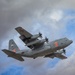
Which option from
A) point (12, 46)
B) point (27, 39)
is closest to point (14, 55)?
point (27, 39)

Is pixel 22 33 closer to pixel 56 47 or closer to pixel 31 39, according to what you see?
pixel 31 39

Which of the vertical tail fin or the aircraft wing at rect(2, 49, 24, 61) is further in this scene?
the vertical tail fin

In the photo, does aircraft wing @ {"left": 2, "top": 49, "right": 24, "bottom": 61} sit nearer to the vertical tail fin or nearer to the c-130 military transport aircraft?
the c-130 military transport aircraft

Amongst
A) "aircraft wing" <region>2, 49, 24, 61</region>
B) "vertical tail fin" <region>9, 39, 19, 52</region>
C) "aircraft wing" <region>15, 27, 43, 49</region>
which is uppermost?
"vertical tail fin" <region>9, 39, 19, 52</region>

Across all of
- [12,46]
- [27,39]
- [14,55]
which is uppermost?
[12,46]

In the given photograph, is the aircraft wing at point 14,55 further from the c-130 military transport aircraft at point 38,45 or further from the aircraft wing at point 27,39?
the aircraft wing at point 27,39

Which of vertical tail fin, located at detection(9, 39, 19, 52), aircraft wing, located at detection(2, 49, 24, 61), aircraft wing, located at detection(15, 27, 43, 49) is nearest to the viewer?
aircraft wing, located at detection(15, 27, 43, 49)

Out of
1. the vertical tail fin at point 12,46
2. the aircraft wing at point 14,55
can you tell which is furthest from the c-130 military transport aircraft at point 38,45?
the vertical tail fin at point 12,46

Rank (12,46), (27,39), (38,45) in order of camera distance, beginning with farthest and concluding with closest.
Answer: (12,46) < (38,45) < (27,39)

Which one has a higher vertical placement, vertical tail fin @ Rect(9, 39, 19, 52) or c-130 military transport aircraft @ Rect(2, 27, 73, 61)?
vertical tail fin @ Rect(9, 39, 19, 52)

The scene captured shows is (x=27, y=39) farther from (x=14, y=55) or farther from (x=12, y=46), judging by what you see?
(x=12, y=46)

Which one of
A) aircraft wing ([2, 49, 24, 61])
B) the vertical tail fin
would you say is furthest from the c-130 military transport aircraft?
the vertical tail fin

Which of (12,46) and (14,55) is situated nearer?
(14,55)

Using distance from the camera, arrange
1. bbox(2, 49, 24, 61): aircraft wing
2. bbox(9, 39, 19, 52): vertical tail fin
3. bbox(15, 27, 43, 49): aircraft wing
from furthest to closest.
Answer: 1. bbox(9, 39, 19, 52): vertical tail fin
2. bbox(2, 49, 24, 61): aircraft wing
3. bbox(15, 27, 43, 49): aircraft wing
